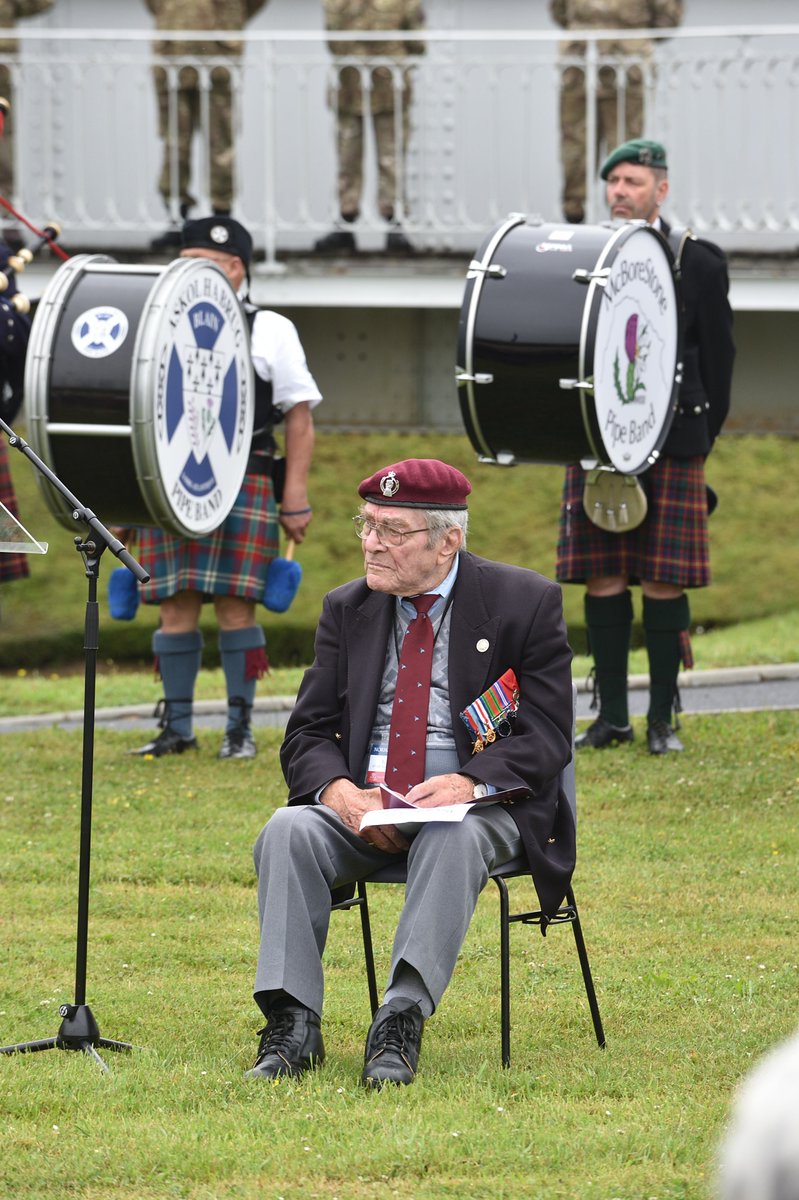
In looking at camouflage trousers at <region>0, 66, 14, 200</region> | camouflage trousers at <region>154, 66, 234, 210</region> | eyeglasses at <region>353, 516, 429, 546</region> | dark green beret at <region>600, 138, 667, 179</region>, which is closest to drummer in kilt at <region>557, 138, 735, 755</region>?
dark green beret at <region>600, 138, 667, 179</region>

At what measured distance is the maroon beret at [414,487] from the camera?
13.6ft

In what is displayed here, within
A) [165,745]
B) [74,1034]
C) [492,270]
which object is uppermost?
[492,270]

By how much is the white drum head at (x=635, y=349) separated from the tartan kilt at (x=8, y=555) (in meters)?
2.48

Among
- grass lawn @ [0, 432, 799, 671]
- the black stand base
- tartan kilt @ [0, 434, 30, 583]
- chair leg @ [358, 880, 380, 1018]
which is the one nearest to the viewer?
the black stand base

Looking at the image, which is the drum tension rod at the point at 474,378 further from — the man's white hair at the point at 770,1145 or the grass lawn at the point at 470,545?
the man's white hair at the point at 770,1145

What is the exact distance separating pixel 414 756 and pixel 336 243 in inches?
343

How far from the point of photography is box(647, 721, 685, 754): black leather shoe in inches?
291

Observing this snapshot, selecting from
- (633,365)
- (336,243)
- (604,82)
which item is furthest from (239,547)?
(604,82)

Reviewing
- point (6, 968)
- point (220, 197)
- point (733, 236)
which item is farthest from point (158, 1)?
point (6, 968)

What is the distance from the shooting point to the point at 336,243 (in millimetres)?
12391

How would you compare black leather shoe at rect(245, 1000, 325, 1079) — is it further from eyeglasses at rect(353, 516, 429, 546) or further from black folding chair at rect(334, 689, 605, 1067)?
eyeglasses at rect(353, 516, 429, 546)

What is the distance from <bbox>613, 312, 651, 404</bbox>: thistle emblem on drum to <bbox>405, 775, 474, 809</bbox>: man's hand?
295 centimetres

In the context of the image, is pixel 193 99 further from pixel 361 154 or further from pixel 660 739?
pixel 660 739

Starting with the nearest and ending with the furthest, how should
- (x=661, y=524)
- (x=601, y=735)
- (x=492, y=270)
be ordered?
(x=492, y=270)
(x=661, y=524)
(x=601, y=735)
